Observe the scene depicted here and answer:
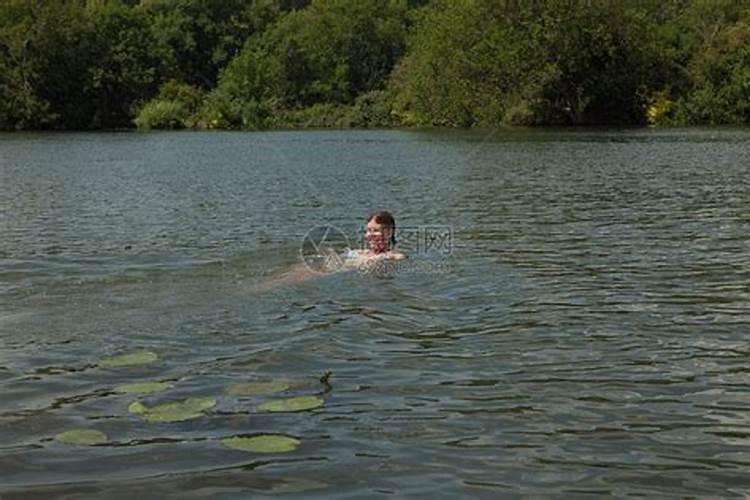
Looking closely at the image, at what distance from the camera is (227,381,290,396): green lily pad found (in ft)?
25.6

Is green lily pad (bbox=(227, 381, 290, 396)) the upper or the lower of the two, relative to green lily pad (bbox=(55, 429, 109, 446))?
upper

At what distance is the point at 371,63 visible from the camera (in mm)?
123625

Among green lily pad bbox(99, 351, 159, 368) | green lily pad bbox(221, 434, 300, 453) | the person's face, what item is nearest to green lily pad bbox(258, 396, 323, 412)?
green lily pad bbox(221, 434, 300, 453)

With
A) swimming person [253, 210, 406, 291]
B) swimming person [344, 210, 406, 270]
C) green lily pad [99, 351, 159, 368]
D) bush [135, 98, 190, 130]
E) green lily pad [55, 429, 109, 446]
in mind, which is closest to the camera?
green lily pad [55, 429, 109, 446]

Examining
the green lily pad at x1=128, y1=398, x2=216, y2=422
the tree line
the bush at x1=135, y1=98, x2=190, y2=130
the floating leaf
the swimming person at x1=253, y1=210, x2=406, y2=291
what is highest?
the tree line

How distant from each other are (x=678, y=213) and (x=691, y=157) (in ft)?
62.3

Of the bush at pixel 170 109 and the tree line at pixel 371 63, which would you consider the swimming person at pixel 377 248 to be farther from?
the bush at pixel 170 109

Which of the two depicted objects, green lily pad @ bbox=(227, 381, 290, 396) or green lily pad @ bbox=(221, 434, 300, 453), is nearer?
green lily pad @ bbox=(221, 434, 300, 453)

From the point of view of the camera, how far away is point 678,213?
20.4m

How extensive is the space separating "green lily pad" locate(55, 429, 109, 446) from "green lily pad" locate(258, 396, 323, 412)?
1200 millimetres

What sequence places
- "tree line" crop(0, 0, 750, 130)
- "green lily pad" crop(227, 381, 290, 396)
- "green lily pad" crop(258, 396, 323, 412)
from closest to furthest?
1. "green lily pad" crop(258, 396, 323, 412)
2. "green lily pad" crop(227, 381, 290, 396)
3. "tree line" crop(0, 0, 750, 130)

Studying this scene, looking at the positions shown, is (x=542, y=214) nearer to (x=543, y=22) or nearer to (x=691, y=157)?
(x=691, y=157)

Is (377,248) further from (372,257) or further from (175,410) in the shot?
(175,410)

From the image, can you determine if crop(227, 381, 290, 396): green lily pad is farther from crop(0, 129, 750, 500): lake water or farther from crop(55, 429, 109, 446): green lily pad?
crop(55, 429, 109, 446): green lily pad
